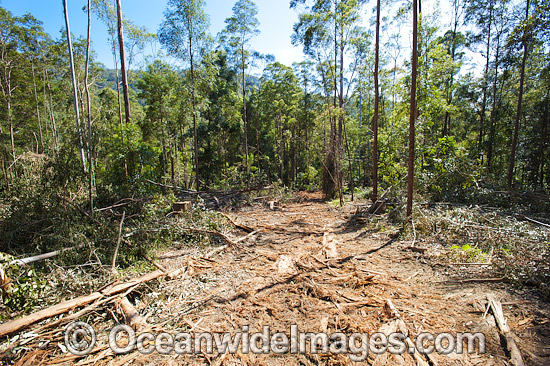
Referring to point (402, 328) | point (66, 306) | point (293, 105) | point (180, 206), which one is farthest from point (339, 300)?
point (293, 105)

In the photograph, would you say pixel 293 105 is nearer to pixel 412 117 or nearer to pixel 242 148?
pixel 242 148

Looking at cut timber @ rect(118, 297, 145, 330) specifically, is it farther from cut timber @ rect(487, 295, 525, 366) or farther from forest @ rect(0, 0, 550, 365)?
cut timber @ rect(487, 295, 525, 366)

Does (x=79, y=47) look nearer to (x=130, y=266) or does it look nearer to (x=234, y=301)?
(x=130, y=266)

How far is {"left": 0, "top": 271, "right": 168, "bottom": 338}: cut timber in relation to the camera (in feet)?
8.73

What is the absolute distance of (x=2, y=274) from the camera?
3223 mm

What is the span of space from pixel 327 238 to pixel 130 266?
482cm

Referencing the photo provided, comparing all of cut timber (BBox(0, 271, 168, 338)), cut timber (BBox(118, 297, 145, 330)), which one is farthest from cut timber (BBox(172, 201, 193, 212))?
cut timber (BBox(118, 297, 145, 330))

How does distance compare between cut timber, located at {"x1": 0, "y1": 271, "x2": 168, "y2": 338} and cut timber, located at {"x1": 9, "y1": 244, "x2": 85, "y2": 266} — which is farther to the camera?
cut timber, located at {"x1": 9, "y1": 244, "x2": 85, "y2": 266}

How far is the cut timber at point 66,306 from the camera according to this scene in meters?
2.66

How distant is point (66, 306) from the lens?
10.1ft

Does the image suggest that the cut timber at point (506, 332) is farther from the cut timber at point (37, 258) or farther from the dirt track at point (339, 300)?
the cut timber at point (37, 258)

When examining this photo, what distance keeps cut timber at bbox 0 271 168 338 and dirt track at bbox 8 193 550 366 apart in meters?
0.23

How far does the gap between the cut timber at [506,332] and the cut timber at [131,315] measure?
390cm

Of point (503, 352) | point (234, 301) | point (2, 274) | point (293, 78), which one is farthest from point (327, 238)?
point (293, 78)
